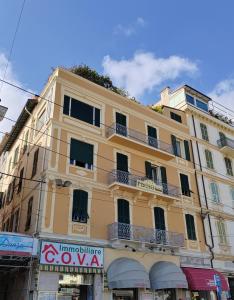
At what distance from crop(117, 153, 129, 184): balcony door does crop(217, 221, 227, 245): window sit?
29.7 feet

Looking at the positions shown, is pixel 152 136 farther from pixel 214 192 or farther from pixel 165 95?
pixel 165 95

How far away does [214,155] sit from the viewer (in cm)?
2798

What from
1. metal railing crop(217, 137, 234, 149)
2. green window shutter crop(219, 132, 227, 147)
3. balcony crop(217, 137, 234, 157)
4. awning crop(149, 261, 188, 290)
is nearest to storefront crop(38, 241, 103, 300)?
awning crop(149, 261, 188, 290)

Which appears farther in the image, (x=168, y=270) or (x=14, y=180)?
(x=14, y=180)

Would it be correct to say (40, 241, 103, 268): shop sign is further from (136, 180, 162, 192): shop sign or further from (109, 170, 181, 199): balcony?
(136, 180, 162, 192): shop sign

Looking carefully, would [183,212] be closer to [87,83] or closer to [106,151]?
[106,151]

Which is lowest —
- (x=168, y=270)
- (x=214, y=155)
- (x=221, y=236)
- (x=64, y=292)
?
(x=64, y=292)

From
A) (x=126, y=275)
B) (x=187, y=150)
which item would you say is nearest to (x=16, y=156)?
(x=187, y=150)

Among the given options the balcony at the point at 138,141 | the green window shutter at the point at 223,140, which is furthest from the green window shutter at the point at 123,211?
the green window shutter at the point at 223,140

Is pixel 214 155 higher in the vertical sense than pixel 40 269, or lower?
higher

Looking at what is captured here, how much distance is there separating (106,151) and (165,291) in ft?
29.1

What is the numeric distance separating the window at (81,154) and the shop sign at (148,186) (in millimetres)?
3252

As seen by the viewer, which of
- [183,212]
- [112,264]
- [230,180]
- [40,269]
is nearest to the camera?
[40,269]

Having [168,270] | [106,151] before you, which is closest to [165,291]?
[168,270]
